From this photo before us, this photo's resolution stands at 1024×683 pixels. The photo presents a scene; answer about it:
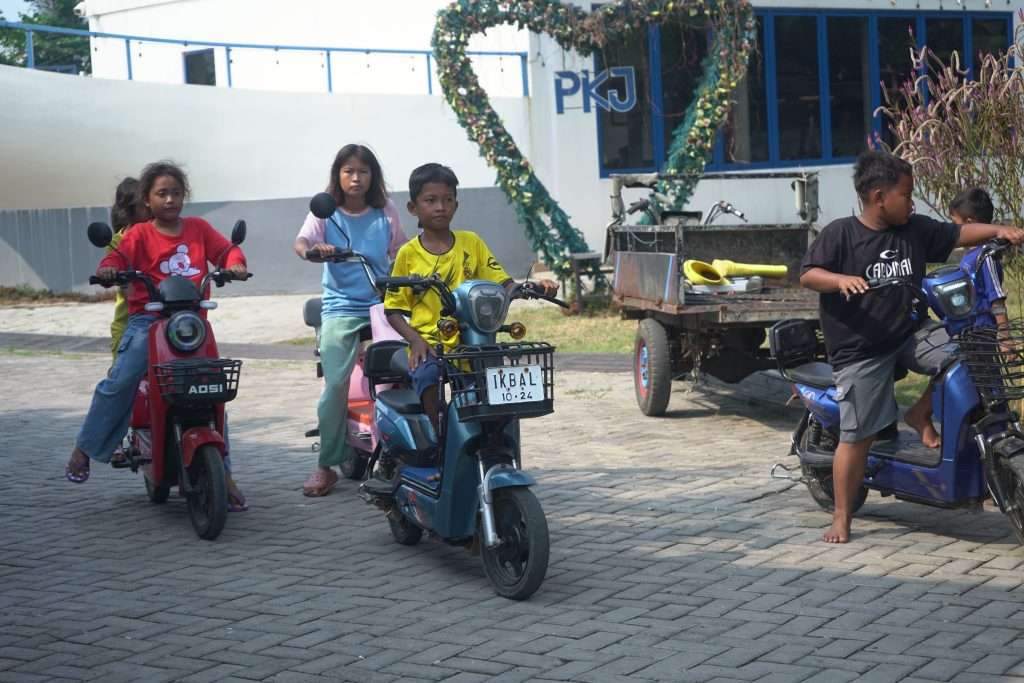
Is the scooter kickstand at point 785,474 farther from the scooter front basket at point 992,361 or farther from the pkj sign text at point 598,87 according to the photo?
the pkj sign text at point 598,87

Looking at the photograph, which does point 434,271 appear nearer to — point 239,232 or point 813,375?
point 239,232

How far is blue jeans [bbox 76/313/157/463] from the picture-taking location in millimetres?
7148

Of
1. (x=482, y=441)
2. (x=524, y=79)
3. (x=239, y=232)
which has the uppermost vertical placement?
(x=524, y=79)

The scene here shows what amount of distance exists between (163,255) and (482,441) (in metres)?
2.50

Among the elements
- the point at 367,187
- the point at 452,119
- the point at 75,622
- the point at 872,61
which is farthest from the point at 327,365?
the point at 872,61

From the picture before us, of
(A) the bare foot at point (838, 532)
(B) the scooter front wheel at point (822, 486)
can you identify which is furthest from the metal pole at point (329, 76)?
(A) the bare foot at point (838, 532)

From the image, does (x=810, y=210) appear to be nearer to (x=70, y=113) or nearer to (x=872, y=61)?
(x=872, y=61)

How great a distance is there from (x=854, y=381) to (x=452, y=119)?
14.8 meters

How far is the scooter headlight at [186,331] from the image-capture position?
22.7 feet

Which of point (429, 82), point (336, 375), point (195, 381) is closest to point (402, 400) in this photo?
point (195, 381)

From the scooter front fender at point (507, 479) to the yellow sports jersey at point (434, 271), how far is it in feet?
2.25

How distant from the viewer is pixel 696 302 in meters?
9.67

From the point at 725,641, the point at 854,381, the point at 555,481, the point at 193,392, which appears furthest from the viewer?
the point at 555,481

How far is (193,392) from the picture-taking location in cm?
674
